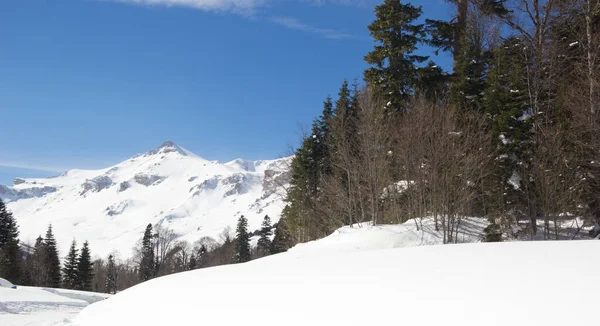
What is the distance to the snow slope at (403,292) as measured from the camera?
3.15 meters

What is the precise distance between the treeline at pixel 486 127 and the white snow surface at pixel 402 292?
866 cm

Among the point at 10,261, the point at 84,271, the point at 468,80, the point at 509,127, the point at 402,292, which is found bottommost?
the point at 84,271

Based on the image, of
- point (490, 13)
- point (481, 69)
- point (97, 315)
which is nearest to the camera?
point (97, 315)

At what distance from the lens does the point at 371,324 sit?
3.47 metres

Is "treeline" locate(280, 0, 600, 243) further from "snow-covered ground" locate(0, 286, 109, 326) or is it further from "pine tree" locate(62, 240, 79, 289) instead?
"pine tree" locate(62, 240, 79, 289)

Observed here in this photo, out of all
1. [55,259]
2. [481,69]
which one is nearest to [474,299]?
[481,69]

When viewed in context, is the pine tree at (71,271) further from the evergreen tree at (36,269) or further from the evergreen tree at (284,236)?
the evergreen tree at (284,236)

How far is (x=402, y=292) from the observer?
3.88 meters

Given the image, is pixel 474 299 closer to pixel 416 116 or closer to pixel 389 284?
pixel 389 284

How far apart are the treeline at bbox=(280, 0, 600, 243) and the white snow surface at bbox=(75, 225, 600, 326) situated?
8.66 m

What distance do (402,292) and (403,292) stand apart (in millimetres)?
12

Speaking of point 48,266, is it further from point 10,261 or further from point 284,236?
point 284,236

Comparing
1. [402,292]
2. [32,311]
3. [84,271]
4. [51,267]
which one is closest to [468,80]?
[402,292]

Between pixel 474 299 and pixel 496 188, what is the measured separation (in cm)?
1226
